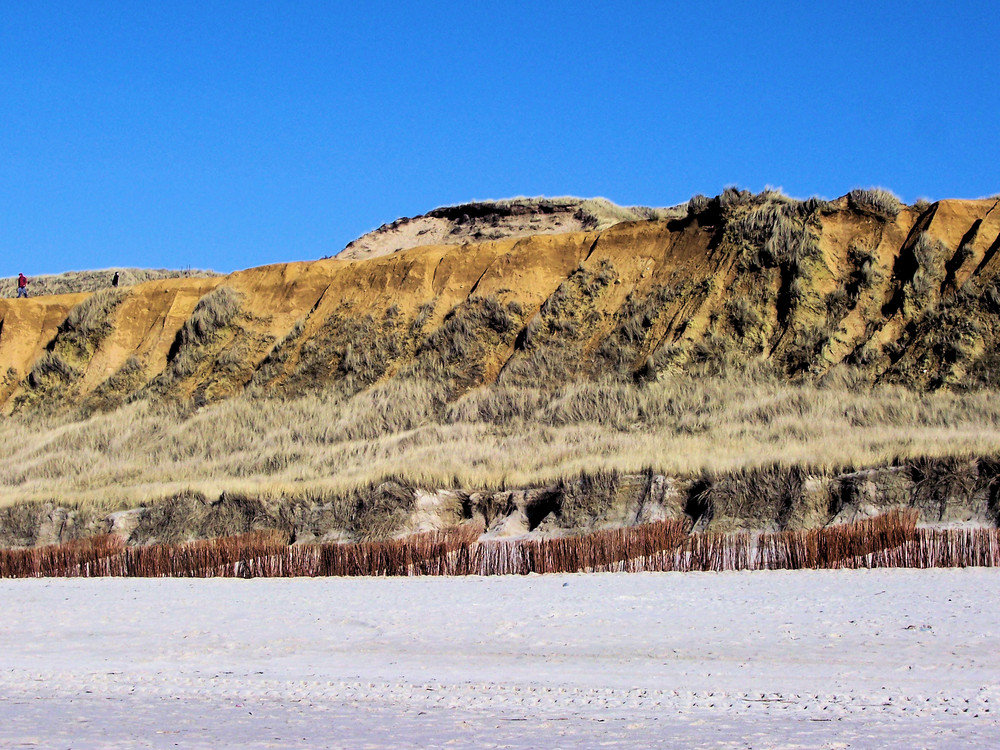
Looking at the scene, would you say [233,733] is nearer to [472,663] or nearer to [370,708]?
[370,708]

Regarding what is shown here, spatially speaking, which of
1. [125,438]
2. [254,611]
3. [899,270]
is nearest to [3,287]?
[125,438]

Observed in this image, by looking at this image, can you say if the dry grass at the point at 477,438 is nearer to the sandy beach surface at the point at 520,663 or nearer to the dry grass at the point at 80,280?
the sandy beach surface at the point at 520,663

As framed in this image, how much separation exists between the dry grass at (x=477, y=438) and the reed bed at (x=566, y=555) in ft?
9.18

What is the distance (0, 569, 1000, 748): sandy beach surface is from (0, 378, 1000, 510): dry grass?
5.93m

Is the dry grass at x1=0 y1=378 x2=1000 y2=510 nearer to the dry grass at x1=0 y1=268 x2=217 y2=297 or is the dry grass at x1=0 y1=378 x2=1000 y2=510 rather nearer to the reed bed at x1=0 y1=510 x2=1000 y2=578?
the reed bed at x1=0 y1=510 x2=1000 y2=578

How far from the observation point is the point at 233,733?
6742 millimetres

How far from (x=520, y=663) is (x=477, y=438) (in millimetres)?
15268

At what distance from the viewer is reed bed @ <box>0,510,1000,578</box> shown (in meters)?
12.9

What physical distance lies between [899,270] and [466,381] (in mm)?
10345

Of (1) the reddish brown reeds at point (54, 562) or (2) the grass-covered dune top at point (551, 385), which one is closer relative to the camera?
(1) the reddish brown reeds at point (54, 562)

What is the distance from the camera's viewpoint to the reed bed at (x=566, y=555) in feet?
42.2

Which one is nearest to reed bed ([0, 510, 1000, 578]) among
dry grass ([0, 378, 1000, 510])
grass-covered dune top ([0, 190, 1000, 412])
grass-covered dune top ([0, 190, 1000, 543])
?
grass-covered dune top ([0, 190, 1000, 543])

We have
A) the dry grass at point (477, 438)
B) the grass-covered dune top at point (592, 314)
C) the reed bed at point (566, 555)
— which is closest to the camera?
the reed bed at point (566, 555)

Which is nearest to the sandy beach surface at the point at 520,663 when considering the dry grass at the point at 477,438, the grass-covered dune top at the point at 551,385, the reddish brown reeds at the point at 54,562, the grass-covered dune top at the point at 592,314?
the reddish brown reeds at the point at 54,562
